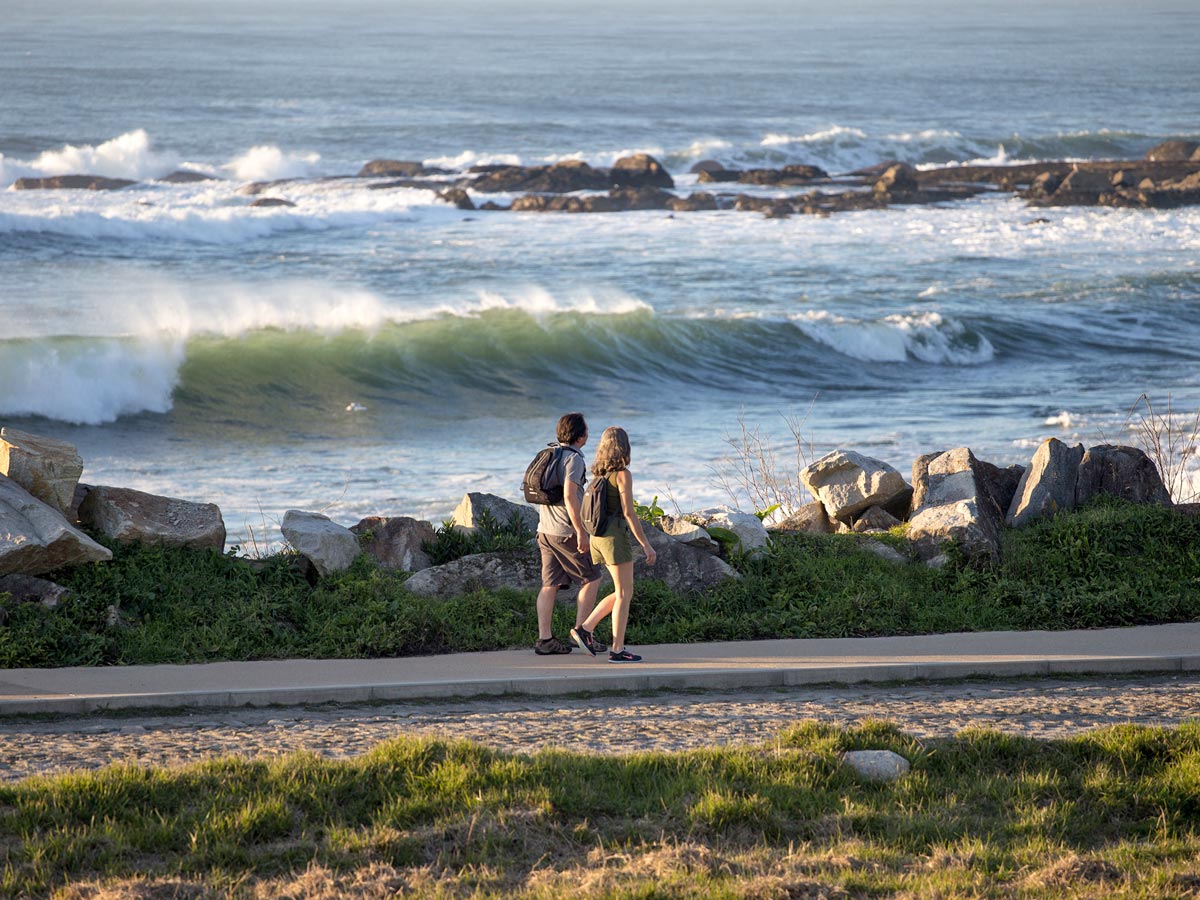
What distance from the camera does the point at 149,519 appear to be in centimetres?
905

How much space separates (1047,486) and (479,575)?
4.51 metres

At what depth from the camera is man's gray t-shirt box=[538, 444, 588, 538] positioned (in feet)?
26.2

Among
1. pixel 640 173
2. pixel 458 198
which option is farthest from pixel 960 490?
pixel 640 173

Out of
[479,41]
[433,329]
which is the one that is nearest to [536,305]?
[433,329]

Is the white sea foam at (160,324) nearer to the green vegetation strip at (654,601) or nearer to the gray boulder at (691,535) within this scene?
the green vegetation strip at (654,601)

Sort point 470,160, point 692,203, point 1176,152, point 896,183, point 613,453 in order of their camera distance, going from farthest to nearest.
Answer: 1. point 470,160
2. point 1176,152
3. point 896,183
4. point 692,203
5. point 613,453

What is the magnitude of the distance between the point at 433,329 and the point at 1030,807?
2022 centimetres

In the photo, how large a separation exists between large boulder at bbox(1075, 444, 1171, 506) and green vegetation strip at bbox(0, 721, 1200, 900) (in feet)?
15.5

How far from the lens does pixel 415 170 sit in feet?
169

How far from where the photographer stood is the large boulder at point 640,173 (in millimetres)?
47188

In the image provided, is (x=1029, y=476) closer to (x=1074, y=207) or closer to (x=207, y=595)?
(x=207, y=595)

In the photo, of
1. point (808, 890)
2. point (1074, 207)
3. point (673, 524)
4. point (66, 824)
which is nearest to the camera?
point (808, 890)

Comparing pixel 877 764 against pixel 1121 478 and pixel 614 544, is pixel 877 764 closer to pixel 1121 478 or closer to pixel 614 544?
pixel 614 544

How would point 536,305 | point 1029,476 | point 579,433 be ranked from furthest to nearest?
point 536,305 < point 1029,476 < point 579,433
